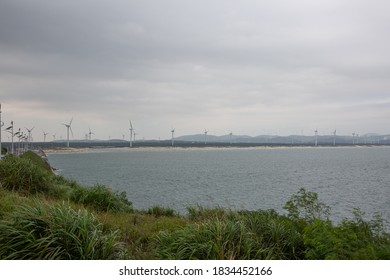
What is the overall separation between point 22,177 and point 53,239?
7852mm

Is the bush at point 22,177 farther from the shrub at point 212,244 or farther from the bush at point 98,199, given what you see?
the shrub at point 212,244

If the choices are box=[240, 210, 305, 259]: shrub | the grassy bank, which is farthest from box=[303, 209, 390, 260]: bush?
box=[240, 210, 305, 259]: shrub

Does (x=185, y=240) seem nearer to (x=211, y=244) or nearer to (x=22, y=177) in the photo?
(x=211, y=244)

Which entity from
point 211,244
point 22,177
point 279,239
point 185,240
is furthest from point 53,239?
point 22,177

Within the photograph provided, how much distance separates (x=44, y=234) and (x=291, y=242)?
4.60 m

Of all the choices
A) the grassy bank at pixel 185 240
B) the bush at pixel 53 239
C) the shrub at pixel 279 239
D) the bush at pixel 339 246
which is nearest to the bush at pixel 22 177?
the grassy bank at pixel 185 240

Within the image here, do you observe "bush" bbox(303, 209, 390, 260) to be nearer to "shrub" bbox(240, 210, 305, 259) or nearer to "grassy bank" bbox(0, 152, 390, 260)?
"grassy bank" bbox(0, 152, 390, 260)

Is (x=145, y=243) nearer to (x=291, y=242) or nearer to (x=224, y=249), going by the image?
(x=224, y=249)

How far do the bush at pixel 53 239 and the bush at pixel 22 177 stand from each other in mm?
6391

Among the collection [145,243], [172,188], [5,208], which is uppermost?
[5,208]

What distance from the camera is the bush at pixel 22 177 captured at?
12367 millimetres

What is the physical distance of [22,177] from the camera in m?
12.7

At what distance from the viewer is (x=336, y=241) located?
5.95 meters
